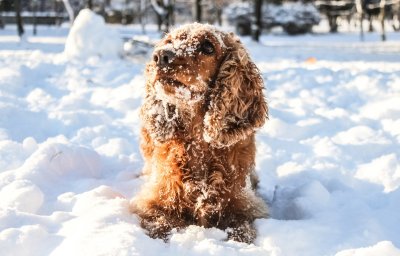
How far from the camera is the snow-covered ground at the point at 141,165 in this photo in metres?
2.65

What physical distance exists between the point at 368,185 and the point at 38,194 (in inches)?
101

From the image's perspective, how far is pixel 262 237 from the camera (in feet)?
9.50

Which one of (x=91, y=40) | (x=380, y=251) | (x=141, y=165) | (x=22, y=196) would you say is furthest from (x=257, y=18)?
(x=380, y=251)

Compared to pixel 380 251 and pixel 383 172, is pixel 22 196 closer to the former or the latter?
pixel 380 251

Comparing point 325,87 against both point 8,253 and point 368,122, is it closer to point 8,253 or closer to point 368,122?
point 368,122

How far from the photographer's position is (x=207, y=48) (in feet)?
10.3

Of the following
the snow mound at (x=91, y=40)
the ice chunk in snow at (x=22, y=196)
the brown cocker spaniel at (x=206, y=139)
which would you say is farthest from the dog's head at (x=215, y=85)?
the snow mound at (x=91, y=40)

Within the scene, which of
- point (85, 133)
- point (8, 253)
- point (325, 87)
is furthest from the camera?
point (325, 87)

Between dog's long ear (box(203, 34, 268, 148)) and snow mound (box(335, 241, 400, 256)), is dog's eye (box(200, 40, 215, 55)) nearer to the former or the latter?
dog's long ear (box(203, 34, 268, 148))

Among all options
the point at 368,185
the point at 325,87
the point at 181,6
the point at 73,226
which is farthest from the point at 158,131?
the point at 181,6

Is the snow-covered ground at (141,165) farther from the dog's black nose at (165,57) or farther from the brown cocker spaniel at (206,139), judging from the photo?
the dog's black nose at (165,57)

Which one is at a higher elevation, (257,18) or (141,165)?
(257,18)

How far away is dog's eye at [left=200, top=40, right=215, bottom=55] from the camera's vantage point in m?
3.11

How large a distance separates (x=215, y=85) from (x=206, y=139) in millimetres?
369
